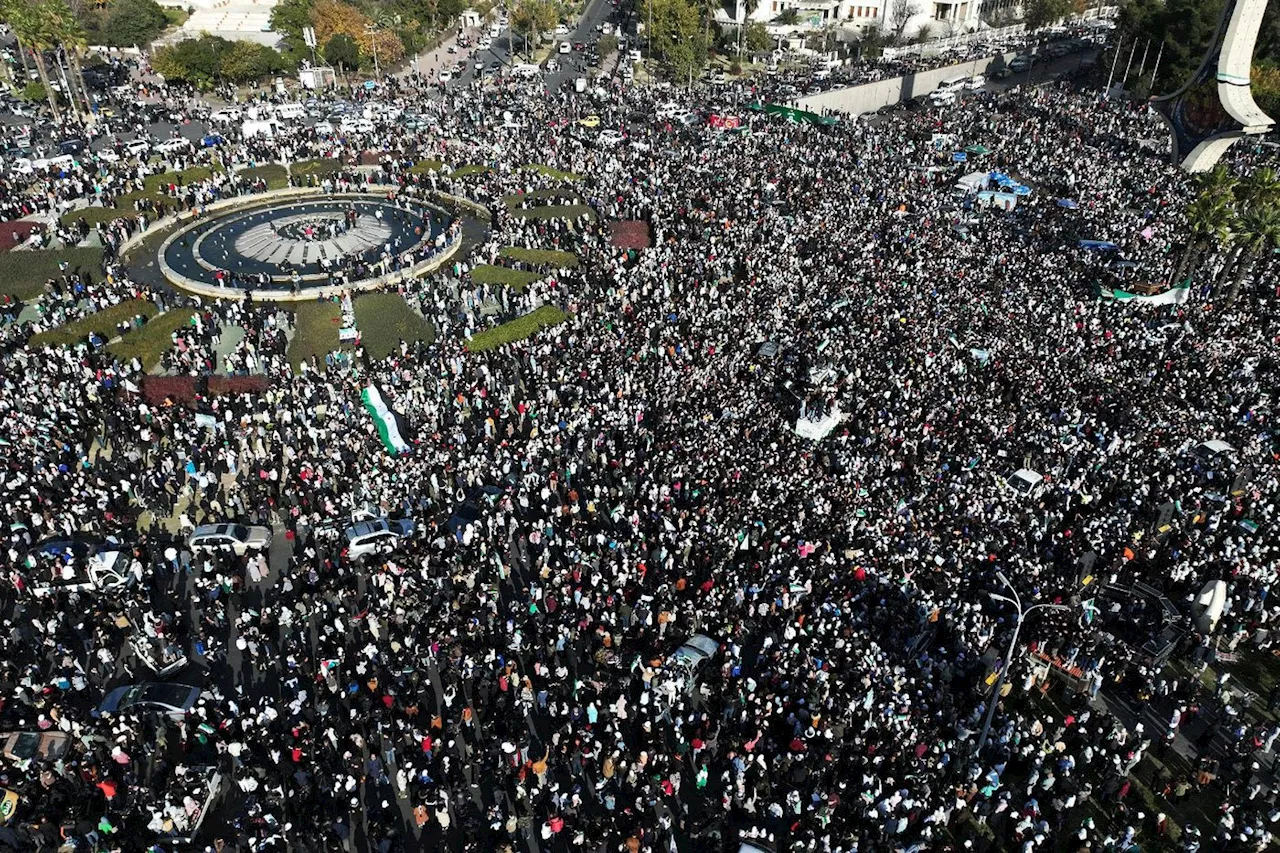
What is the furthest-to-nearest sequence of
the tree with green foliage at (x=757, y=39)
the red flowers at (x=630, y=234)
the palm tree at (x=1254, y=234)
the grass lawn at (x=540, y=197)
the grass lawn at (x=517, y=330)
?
the tree with green foliage at (x=757, y=39), the grass lawn at (x=540, y=197), the red flowers at (x=630, y=234), the palm tree at (x=1254, y=234), the grass lawn at (x=517, y=330)

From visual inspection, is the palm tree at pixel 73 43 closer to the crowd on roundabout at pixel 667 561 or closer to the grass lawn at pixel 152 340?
the crowd on roundabout at pixel 667 561

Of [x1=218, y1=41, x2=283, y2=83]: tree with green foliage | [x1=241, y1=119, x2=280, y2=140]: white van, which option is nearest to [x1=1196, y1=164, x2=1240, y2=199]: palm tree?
[x1=241, y1=119, x2=280, y2=140]: white van

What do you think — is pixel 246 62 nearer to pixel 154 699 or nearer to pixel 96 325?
pixel 96 325

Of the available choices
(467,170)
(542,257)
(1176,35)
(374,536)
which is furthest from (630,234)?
(1176,35)

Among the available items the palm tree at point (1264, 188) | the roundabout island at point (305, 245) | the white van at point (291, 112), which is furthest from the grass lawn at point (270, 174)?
the palm tree at point (1264, 188)

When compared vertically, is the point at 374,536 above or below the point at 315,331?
below

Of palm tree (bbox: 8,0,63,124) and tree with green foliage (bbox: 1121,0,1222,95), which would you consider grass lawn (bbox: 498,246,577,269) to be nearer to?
palm tree (bbox: 8,0,63,124)

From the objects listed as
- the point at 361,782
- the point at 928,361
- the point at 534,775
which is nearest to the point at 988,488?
the point at 928,361
